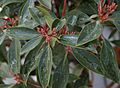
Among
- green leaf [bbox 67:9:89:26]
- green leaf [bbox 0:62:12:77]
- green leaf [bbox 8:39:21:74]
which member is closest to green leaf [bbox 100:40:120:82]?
green leaf [bbox 67:9:89:26]

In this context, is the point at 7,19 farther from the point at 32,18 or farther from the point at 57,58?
the point at 57,58

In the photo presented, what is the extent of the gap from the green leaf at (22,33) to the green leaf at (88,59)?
0.51 feet

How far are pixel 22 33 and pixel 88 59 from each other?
22 cm

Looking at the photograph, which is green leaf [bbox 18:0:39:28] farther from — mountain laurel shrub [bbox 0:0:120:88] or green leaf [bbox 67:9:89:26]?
green leaf [bbox 67:9:89:26]

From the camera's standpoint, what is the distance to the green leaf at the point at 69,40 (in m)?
0.70

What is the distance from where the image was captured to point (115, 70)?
0.80 metres

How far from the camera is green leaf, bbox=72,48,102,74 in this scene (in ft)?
2.62

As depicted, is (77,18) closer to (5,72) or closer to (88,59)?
(88,59)

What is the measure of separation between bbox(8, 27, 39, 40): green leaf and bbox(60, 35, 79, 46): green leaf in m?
0.07

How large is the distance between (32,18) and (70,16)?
11 cm

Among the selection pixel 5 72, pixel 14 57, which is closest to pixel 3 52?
pixel 5 72

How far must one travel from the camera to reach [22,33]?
72 cm

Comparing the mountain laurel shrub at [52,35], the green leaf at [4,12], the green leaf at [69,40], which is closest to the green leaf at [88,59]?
the mountain laurel shrub at [52,35]

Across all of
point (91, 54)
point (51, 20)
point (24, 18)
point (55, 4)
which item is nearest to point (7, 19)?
point (24, 18)
